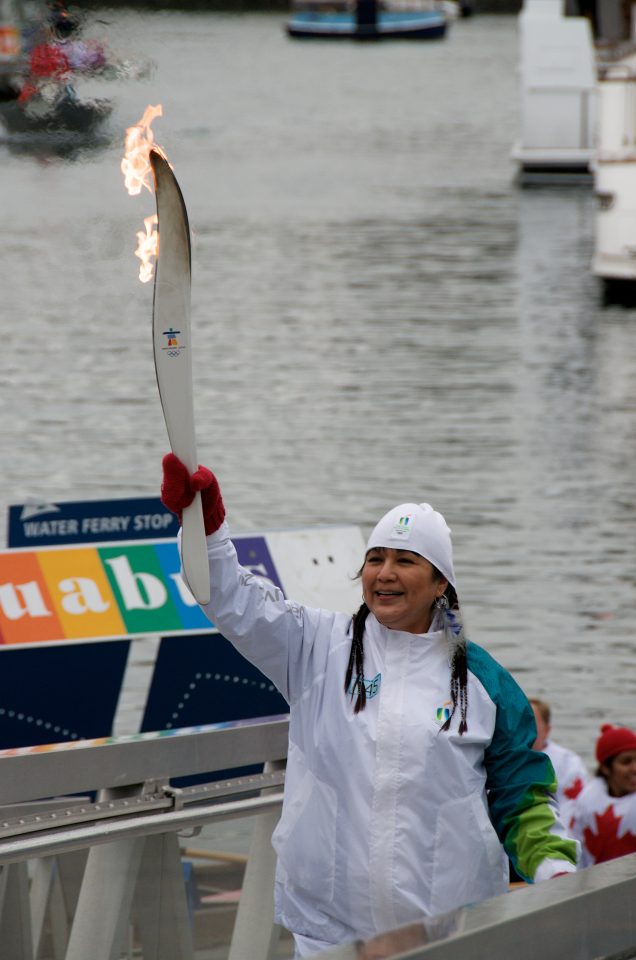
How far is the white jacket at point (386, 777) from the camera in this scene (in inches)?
145

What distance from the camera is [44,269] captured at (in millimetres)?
36562

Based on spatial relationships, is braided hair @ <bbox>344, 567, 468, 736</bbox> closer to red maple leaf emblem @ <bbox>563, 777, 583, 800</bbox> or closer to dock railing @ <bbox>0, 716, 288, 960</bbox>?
dock railing @ <bbox>0, 716, 288, 960</bbox>

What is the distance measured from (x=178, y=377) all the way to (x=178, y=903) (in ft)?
4.53

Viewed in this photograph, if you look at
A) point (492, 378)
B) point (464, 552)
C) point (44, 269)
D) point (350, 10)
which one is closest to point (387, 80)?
point (350, 10)

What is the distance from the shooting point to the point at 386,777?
12.1 ft

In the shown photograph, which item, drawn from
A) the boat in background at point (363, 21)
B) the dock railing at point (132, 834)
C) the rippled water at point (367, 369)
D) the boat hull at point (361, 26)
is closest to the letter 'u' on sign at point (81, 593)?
the rippled water at point (367, 369)

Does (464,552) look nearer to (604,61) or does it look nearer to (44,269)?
(604,61)

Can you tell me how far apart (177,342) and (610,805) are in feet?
12.6

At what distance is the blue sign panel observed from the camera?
8.77 m

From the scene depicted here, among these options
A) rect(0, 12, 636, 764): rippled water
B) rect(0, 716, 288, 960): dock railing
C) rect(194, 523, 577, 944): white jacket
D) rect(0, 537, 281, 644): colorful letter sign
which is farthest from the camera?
rect(0, 12, 636, 764): rippled water

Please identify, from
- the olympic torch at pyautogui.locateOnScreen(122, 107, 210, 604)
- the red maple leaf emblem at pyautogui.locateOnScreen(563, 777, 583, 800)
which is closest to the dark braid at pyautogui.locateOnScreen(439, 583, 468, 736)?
the olympic torch at pyautogui.locateOnScreen(122, 107, 210, 604)

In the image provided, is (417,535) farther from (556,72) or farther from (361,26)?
(361,26)

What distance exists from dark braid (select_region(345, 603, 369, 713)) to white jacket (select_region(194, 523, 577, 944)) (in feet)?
0.05

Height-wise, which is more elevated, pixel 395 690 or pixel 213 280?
pixel 395 690
